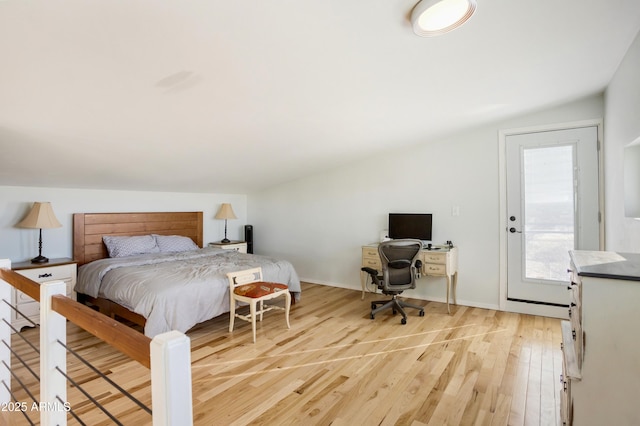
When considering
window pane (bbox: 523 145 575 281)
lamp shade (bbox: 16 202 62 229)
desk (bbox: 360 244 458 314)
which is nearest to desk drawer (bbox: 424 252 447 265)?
desk (bbox: 360 244 458 314)

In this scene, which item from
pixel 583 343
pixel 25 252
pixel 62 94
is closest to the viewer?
pixel 583 343

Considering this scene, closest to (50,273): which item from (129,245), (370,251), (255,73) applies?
(129,245)

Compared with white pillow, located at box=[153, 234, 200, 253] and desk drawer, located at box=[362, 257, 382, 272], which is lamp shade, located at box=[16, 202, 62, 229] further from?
desk drawer, located at box=[362, 257, 382, 272]

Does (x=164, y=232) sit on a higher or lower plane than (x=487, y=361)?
higher

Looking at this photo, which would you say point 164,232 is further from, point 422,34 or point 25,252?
point 422,34

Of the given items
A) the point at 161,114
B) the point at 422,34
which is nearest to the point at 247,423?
the point at 161,114

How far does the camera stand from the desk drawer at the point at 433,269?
151 inches

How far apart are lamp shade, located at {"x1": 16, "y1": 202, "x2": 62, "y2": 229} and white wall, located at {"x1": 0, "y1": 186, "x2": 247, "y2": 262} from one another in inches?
8.1

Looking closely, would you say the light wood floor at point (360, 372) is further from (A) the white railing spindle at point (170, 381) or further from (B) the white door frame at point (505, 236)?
(A) the white railing spindle at point (170, 381)

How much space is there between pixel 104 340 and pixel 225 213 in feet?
15.8

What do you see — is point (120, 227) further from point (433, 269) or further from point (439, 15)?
point (439, 15)

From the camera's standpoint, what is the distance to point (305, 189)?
5.54m

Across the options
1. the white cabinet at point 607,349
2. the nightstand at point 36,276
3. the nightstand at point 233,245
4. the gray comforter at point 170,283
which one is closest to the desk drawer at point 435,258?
the gray comforter at point 170,283

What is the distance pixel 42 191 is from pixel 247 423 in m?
3.75
